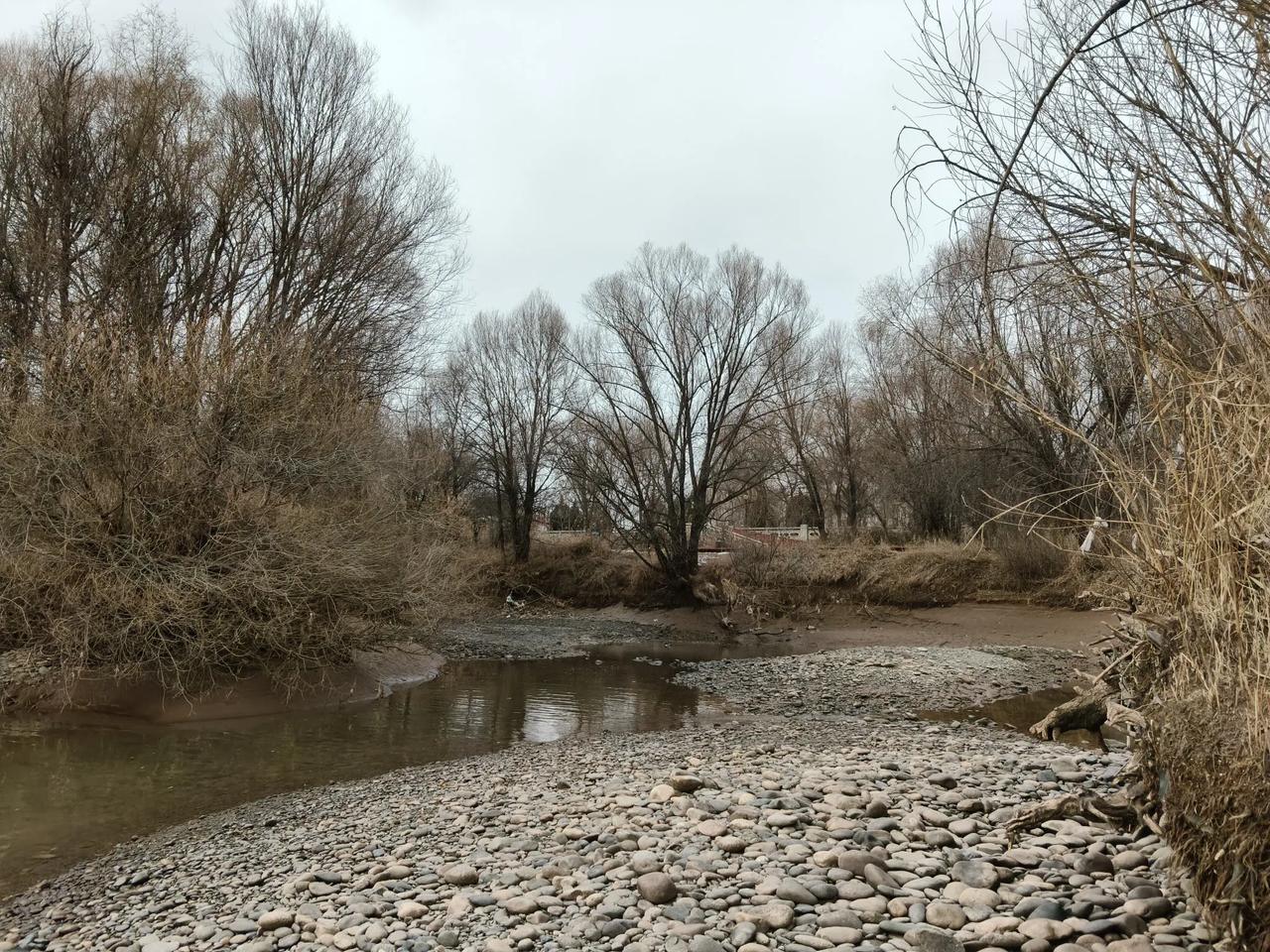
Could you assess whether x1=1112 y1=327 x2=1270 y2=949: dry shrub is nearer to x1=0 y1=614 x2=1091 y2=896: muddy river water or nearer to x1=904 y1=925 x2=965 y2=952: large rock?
x1=904 y1=925 x2=965 y2=952: large rock

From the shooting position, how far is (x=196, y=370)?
44.8ft

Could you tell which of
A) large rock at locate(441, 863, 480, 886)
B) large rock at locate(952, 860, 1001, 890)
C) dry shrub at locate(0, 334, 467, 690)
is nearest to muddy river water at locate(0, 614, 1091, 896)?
dry shrub at locate(0, 334, 467, 690)

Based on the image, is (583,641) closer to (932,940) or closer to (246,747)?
(246,747)

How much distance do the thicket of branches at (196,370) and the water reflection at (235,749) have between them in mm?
1400

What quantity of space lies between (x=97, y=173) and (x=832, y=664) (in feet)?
59.4

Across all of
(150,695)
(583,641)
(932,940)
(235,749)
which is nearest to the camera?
(932,940)

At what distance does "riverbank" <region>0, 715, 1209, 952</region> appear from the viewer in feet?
12.9

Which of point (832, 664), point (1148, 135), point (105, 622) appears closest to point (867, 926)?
point (1148, 135)

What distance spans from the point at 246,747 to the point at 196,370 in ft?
19.8

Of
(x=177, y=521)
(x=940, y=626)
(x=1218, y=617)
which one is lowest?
(x=940, y=626)

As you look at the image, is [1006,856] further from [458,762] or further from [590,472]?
[590,472]

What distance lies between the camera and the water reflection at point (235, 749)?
8.11 m

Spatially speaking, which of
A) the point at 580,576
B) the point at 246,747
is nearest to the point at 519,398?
the point at 580,576

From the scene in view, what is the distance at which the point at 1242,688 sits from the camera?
334 centimetres
